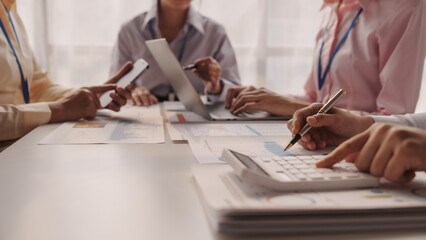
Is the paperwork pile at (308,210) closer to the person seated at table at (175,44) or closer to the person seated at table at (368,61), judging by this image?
the person seated at table at (368,61)

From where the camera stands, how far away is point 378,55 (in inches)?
52.6

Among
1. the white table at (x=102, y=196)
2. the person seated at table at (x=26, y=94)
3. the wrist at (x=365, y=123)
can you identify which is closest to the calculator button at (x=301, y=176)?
the white table at (x=102, y=196)

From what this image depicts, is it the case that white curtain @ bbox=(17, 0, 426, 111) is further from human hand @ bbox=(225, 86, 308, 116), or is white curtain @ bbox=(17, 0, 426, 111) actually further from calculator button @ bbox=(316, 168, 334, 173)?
calculator button @ bbox=(316, 168, 334, 173)

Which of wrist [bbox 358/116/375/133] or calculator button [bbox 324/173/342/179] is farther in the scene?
wrist [bbox 358/116/375/133]

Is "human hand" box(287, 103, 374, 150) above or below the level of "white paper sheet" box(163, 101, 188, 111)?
above

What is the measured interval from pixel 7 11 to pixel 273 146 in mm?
1104

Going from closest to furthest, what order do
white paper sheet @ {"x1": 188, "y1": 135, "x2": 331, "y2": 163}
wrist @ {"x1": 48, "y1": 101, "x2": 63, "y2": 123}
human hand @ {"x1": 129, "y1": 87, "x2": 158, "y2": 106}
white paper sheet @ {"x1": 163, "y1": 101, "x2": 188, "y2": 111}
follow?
white paper sheet @ {"x1": 188, "y1": 135, "x2": 331, "y2": 163} < wrist @ {"x1": 48, "y1": 101, "x2": 63, "y2": 123} < white paper sheet @ {"x1": 163, "y1": 101, "x2": 188, "y2": 111} < human hand @ {"x1": 129, "y1": 87, "x2": 158, "y2": 106}

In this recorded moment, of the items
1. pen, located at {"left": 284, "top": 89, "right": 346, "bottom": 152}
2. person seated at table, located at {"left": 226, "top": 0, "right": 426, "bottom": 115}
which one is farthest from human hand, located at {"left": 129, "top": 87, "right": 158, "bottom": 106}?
pen, located at {"left": 284, "top": 89, "right": 346, "bottom": 152}

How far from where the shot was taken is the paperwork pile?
0.39 metres

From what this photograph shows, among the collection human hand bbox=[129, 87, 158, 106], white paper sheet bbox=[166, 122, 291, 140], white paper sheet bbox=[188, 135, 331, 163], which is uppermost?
white paper sheet bbox=[188, 135, 331, 163]

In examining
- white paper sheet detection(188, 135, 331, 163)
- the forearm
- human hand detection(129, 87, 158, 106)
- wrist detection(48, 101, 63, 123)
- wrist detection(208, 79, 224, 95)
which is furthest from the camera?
wrist detection(208, 79, 224, 95)

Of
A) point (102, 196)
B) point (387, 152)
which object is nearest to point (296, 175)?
point (387, 152)

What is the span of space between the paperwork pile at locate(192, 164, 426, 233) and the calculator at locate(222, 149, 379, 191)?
12mm

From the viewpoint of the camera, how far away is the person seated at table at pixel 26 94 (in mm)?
1020
